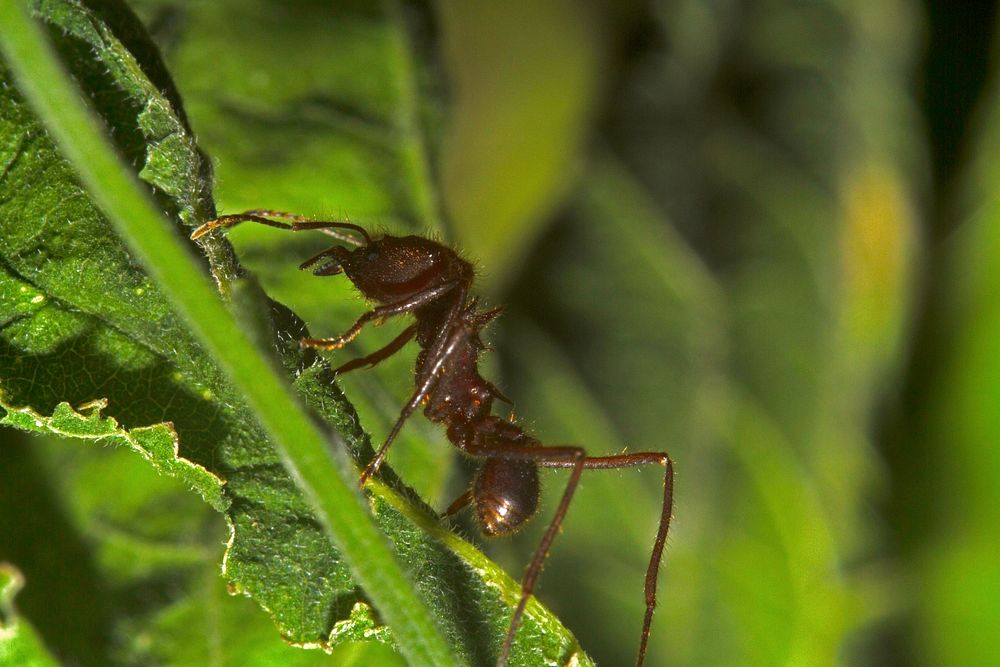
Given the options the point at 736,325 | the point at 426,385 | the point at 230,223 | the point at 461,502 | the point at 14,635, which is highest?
the point at 736,325

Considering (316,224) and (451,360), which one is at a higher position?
(316,224)

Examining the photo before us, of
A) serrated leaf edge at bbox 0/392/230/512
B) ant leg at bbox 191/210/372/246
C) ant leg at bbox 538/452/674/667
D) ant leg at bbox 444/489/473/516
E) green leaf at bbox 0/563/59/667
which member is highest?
ant leg at bbox 191/210/372/246

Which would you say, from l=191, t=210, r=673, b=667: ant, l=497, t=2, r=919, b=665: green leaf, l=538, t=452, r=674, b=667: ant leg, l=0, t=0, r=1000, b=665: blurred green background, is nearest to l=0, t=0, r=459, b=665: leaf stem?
l=191, t=210, r=673, b=667: ant

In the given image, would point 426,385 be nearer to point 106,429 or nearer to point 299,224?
point 299,224

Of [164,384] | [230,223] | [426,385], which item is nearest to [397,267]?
[426,385]

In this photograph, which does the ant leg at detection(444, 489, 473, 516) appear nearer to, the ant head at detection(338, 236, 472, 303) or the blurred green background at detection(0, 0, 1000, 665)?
the blurred green background at detection(0, 0, 1000, 665)

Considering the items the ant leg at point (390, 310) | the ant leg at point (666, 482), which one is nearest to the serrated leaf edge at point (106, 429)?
the ant leg at point (390, 310)

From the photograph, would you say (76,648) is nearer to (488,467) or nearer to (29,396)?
(29,396)

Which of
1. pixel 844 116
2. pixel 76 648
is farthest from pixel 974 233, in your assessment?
pixel 76 648

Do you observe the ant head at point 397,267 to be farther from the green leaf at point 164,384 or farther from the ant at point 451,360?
the green leaf at point 164,384
